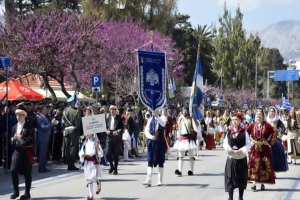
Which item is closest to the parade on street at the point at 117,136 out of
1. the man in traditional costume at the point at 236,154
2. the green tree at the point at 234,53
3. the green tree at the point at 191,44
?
the man in traditional costume at the point at 236,154

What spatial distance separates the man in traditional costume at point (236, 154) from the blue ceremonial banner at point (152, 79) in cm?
343

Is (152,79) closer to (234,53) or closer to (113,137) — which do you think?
(113,137)

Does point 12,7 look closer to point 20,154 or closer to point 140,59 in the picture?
point 140,59

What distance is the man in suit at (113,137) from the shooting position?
577 inches

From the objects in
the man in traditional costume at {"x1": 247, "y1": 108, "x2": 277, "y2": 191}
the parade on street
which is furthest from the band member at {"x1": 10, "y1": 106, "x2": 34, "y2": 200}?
the man in traditional costume at {"x1": 247, "y1": 108, "x2": 277, "y2": 191}

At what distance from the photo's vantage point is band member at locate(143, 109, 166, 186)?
12.7m

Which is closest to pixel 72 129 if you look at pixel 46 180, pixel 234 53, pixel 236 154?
pixel 46 180

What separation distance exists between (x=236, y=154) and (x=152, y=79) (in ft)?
13.4

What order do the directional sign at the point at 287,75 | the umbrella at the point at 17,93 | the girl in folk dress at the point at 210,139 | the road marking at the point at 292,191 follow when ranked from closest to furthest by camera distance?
the road marking at the point at 292,191, the umbrella at the point at 17,93, the girl in folk dress at the point at 210,139, the directional sign at the point at 287,75

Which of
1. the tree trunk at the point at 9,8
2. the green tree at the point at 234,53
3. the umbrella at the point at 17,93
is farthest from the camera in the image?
the green tree at the point at 234,53

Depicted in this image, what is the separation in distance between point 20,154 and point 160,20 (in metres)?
32.0

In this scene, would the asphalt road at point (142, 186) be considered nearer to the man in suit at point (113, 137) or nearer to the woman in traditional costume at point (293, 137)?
the man in suit at point (113, 137)

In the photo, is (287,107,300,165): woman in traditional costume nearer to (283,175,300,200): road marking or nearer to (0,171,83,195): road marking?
(283,175,300,200): road marking

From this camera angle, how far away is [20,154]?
1083 cm
